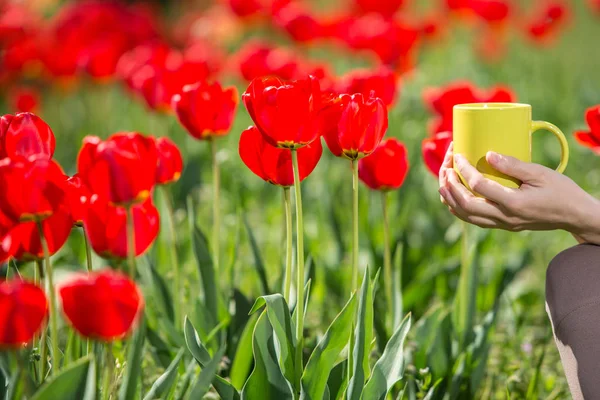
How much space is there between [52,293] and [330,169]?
7.33ft

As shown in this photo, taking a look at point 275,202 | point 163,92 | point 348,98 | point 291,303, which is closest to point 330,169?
point 275,202

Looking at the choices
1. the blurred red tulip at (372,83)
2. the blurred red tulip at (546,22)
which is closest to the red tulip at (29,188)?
the blurred red tulip at (372,83)

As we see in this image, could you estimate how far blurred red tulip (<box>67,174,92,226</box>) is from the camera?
4.25ft

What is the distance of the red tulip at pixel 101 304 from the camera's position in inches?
39.4

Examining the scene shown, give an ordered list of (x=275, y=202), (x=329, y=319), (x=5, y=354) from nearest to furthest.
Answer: (x=5, y=354) → (x=329, y=319) → (x=275, y=202)

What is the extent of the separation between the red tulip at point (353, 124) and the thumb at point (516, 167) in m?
0.20

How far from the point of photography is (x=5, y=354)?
1.30m

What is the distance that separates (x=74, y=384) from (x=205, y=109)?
2.66 ft

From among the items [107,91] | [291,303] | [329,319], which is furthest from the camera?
[107,91]

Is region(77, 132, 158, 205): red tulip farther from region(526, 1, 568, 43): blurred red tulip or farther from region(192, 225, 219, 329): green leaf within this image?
region(526, 1, 568, 43): blurred red tulip

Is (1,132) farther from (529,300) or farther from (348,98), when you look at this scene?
(529,300)

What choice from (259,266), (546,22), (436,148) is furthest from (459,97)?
(546,22)

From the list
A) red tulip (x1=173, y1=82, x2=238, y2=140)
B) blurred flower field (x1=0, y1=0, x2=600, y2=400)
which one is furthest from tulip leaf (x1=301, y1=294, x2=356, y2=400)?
red tulip (x1=173, y1=82, x2=238, y2=140)

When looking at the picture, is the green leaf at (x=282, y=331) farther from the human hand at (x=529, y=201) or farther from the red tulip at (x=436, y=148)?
the red tulip at (x=436, y=148)
